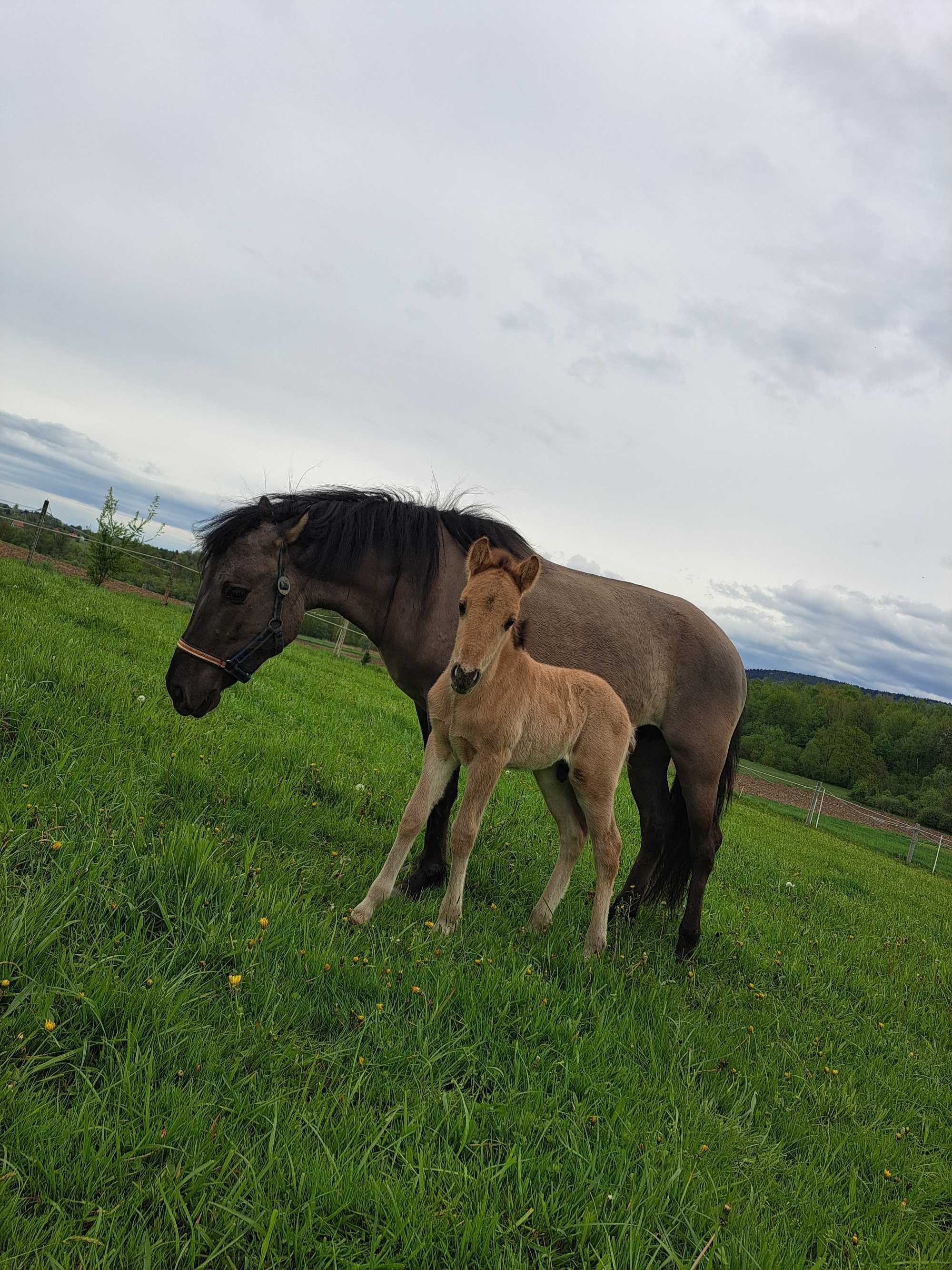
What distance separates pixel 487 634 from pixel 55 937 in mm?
2065

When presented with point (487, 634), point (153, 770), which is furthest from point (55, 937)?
point (487, 634)

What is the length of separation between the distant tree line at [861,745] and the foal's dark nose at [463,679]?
62603mm

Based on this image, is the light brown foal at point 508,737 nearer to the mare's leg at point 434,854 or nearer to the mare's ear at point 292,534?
the mare's leg at point 434,854

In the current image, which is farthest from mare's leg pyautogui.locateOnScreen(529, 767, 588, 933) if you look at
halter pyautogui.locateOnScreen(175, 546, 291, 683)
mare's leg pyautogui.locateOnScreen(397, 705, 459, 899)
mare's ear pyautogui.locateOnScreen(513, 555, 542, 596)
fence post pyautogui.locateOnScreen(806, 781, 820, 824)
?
fence post pyautogui.locateOnScreen(806, 781, 820, 824)

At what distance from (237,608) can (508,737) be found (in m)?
2.03

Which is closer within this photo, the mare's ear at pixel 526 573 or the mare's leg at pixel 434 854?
the mare's ear at pixel 526 573

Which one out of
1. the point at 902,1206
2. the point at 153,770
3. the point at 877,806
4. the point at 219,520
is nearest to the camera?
the point at 902,1206

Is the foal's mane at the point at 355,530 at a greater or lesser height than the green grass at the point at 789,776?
greater

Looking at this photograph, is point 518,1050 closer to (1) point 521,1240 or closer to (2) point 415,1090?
(2) point 415,1090

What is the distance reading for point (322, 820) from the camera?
4754 millimetres

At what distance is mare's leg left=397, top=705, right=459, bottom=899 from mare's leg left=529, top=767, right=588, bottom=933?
607 mm

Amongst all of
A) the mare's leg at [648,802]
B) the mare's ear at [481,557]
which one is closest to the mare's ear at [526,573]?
the mare's ear at [481,557]

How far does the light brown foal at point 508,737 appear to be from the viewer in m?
3.38

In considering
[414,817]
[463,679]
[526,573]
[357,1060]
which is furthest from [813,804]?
[357,1060]
